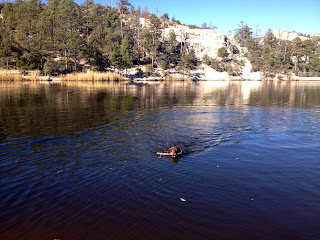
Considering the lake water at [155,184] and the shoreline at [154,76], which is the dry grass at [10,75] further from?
the lake water at [155,184]

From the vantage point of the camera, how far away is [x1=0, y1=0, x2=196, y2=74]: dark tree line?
70.8m

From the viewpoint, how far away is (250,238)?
17.1 feet

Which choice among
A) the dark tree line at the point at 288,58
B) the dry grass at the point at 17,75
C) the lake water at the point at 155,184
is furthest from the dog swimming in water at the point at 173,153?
the dark tree line at the point at 288,58

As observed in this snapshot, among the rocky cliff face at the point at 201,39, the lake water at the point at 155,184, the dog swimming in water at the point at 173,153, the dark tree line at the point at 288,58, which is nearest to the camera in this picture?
the lake water at the point at 155,184

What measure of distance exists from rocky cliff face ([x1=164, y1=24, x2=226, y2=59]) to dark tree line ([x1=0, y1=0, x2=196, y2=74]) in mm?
25365

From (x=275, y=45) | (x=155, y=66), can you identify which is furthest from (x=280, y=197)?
(x=275, y=45)

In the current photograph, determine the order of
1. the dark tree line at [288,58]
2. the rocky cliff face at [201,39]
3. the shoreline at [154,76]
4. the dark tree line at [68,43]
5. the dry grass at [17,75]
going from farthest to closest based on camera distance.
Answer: the rocky cliff face at [201,39] < the dark tree line at [288,58] < the dark tree line at [68,43] < the shoreline at [154,76] < the dry grass at [17,75]

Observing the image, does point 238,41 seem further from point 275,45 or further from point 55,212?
point 55,212

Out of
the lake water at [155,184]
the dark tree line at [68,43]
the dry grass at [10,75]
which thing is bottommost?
the lake water at [155,184]

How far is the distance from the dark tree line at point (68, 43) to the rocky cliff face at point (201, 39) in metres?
25.4

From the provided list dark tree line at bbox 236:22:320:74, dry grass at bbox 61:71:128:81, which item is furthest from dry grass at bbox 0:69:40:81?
dark tree line at bbox 236:22:320:74

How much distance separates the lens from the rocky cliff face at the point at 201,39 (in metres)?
130

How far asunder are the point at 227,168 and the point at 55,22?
95454mm

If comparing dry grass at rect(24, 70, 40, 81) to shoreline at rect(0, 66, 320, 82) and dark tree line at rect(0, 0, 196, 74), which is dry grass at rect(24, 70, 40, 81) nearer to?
shoreline at rect(0, 66, 320, 82)
